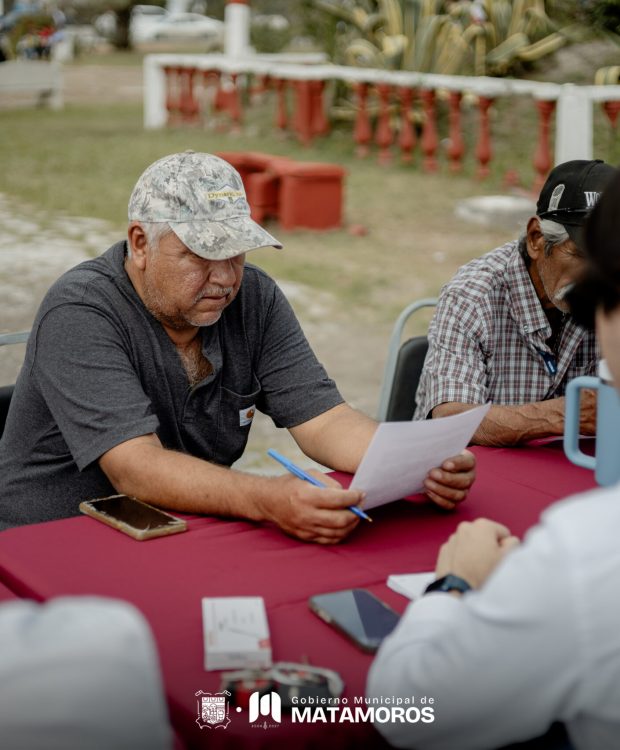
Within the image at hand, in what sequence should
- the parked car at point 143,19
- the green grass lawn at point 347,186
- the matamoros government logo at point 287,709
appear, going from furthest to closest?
the parked car at point 143,19 → the green grass lawn at point 347,186 → the matamoros government logo at point 287,709

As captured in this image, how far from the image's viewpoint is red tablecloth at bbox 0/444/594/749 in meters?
1.53

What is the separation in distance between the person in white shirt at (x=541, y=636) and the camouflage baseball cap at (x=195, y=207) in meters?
1.25

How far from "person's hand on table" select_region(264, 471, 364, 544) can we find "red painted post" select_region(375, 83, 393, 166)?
38.7ft

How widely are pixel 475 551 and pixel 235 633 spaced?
0.39 meters

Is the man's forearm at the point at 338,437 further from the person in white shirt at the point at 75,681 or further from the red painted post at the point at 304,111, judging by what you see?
the red painted post at the point at 304,111

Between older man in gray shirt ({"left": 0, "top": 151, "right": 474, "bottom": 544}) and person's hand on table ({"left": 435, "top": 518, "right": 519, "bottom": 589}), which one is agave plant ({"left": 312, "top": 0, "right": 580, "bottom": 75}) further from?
person's hand on table ({"left": 435, "top": 518, "right": 519, "bottom": 589})

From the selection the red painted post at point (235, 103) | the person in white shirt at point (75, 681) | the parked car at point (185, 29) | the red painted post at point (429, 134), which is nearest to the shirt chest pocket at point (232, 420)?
the person in white shirt at point (75, 681)

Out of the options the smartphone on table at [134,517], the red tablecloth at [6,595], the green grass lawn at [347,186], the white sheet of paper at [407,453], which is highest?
the white sheet of paper at [407,453]

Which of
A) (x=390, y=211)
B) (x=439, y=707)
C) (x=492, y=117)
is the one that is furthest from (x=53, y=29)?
(x=439, y=707)

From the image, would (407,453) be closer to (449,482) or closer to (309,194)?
(449,482)

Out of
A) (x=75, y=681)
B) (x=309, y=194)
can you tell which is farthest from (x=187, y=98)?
(x=75, y=681)

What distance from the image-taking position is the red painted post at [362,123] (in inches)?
551

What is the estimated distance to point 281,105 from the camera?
15.6 m

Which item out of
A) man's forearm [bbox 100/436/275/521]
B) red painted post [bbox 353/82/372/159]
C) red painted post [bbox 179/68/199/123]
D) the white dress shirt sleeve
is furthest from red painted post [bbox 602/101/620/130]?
the white dress shirt sleeve
